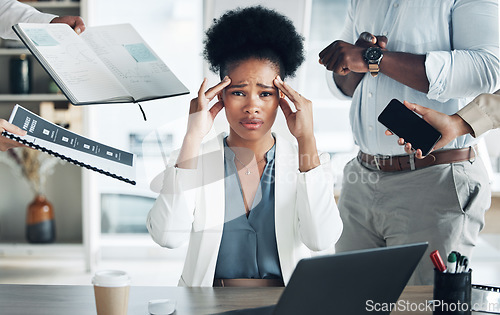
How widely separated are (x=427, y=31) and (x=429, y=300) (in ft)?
2.87

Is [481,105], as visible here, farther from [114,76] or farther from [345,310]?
[114,76]

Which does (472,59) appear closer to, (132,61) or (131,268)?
(132,61)

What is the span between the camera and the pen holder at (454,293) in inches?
39.1

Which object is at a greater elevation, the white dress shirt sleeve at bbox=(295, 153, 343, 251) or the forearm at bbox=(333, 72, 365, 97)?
the forearm at bbox=(333, 72, 365, 97)

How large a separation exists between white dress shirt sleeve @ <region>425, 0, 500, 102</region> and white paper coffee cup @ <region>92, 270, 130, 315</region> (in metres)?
1.05

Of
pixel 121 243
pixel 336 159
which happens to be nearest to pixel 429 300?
pixel 336 159

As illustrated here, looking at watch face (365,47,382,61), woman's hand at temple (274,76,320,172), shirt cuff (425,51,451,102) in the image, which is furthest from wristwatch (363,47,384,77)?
woman's hand at temple (274,76,320,172)

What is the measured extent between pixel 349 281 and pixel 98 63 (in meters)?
0.99

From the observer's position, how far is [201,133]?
1.50 meters

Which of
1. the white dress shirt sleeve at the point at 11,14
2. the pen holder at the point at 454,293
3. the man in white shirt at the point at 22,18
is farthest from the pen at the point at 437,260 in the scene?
the white dress shirt sleeve at the point at 11,14

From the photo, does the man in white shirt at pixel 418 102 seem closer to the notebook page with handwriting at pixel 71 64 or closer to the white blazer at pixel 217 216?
the white blazer at pixel 217 216

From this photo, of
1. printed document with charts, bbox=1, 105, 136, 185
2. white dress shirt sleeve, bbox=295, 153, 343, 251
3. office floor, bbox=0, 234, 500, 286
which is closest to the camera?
printed document with charts, bbox=1, 105, 136, 185

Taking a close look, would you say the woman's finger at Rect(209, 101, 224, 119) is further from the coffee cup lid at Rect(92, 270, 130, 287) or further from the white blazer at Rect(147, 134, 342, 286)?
the coffee cup lid at Rect(92, 270, 130, 287)

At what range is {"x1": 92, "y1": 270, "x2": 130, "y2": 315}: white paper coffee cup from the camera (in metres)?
0.98
